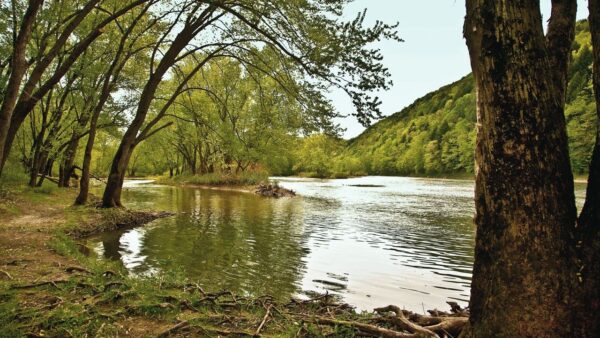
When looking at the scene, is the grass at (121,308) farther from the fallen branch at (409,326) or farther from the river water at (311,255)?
the river water at (311,255)

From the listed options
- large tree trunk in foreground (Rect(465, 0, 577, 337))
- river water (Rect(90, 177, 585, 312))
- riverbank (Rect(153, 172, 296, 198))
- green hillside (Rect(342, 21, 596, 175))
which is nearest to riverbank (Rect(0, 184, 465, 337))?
large tree trunk in foreground (Rect(465, 0, 577, 337))

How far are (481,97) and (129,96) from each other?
2545 cm

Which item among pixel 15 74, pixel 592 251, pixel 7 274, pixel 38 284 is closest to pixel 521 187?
pixel 592 251

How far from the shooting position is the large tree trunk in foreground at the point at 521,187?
12.0ft

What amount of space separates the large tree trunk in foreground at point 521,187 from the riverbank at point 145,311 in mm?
1386

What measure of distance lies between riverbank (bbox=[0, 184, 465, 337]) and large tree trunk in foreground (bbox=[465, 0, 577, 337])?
1386 millimetres

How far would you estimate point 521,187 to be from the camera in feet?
12.0

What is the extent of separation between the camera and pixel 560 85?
13.2 ft

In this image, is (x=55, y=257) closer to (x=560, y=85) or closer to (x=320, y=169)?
(x=560, y=85)

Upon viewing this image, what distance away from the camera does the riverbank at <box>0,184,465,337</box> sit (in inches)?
200

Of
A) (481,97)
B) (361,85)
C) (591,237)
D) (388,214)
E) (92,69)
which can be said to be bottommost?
(388,214)

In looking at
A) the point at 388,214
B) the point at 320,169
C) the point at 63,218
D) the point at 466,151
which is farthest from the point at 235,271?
the point at 466,151

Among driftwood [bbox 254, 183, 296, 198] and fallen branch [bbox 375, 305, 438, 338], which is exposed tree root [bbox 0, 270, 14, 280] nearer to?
fallen branch [bbox 375, 305, 438, 338]

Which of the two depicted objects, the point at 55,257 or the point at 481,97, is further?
the point at 55,257
